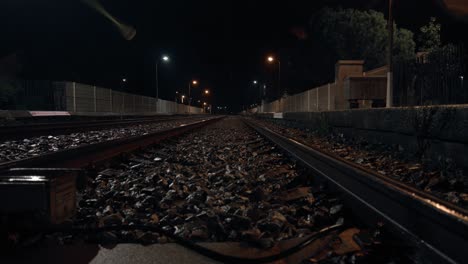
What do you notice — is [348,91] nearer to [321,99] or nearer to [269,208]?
[321,99]

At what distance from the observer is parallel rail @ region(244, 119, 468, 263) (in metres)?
1.70

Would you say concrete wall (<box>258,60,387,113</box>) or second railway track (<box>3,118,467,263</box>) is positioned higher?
concrete wall (<box>258,60,387,113</box>)

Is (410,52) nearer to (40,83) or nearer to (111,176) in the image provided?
(40,83)

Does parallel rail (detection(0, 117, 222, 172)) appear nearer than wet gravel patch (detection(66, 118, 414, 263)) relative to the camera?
No

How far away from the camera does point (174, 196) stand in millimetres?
3816

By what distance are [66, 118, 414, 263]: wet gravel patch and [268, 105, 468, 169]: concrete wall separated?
2.13 metres

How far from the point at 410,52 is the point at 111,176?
1582 inches

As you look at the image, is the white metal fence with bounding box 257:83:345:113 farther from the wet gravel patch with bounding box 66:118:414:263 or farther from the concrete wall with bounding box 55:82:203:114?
the concrete wall with bounding box 55:82:203:114

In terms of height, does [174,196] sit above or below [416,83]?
below

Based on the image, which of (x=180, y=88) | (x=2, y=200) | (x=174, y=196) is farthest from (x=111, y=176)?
(x=180, y=88)

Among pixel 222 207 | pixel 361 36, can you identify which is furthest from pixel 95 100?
pixel 222 207

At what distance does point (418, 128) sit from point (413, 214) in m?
4.34

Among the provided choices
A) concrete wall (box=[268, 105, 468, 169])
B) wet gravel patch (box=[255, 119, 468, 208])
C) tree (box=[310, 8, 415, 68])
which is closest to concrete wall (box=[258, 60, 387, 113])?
concrete wall (box=[268, 105, 468, 169])

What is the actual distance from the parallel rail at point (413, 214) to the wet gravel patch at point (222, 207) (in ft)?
0.43
